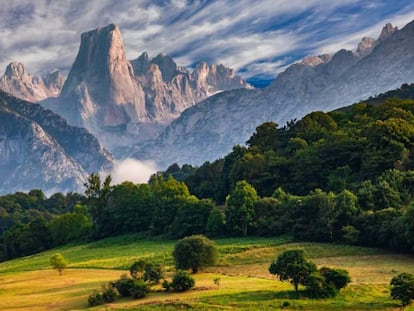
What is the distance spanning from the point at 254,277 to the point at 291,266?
937 centimetres

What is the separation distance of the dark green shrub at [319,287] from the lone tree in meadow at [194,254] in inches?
603

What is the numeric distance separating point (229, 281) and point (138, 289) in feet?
28.4

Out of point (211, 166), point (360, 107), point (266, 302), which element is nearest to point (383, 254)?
point (266, 302)

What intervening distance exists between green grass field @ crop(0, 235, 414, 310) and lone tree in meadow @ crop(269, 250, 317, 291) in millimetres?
1110

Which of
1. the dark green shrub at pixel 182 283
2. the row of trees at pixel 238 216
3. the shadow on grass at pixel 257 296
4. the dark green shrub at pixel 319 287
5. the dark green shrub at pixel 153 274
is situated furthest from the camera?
the row of trees at pixel 238 216

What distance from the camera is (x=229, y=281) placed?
145ft

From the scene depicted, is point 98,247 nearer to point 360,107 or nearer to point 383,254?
point 383,254

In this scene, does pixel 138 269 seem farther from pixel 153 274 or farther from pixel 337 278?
pixel 337 278

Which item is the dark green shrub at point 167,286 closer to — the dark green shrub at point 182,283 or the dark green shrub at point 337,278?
the dark green shrub at point 182,283

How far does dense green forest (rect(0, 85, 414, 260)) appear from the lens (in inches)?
2576

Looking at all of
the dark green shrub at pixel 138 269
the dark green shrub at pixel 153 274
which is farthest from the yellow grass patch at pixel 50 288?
the dark green shrub at pixel 153 274

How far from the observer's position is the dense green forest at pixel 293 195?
215 ft

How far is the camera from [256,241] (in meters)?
68.9

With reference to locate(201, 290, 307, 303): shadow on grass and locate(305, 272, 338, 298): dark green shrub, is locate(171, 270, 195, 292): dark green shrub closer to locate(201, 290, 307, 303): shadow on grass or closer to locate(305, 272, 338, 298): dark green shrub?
locate(201, 290, 307, 303): shadow on grass
